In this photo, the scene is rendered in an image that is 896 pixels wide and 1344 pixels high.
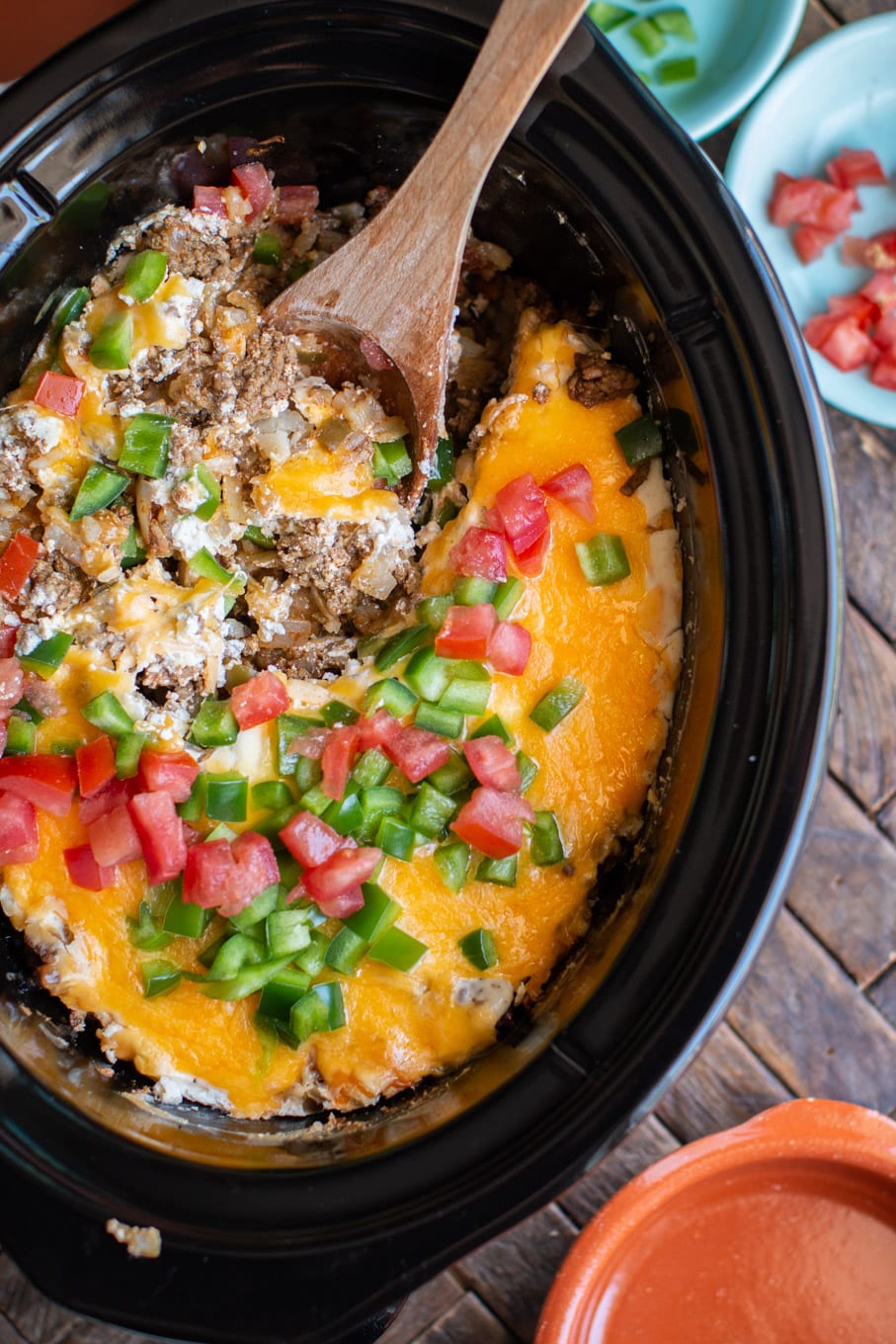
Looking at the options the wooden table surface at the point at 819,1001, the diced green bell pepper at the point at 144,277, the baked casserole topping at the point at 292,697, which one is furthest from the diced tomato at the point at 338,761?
the wooden table surface at the point at 819,1001

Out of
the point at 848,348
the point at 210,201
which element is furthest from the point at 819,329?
the point at 210,201

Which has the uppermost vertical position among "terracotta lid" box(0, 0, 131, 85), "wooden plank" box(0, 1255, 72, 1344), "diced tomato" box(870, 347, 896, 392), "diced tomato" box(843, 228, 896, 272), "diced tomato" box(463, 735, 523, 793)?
"terracotta lid" box(0, 0, 131, 85)

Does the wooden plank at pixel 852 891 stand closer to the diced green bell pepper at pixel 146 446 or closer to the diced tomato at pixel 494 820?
the diced tomato at pixel 494 820

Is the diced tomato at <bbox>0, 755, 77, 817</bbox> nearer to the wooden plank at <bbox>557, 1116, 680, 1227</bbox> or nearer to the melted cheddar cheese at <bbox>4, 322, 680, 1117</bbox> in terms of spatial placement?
the melted cheddar cheese at <bbox>4, 322, 680, 1117</bbox>

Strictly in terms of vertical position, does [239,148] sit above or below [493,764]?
above

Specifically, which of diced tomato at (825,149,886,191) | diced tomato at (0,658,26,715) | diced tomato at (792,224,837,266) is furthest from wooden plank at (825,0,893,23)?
diced tomato at (0,658,26,715)

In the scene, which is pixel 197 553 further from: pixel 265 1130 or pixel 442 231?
pixel 265 1130

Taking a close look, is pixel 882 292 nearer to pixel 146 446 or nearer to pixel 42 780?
pixel 146 446
